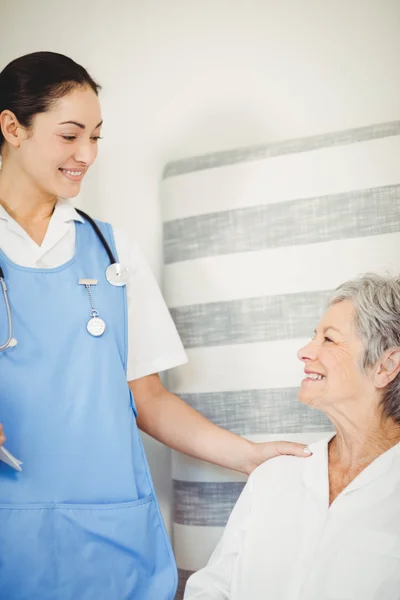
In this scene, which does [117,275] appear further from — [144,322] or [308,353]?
[308,353]

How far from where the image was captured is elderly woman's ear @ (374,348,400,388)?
1.55 m

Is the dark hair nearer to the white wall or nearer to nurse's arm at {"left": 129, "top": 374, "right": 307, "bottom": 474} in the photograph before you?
the white wall

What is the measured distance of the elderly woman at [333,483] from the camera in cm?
144

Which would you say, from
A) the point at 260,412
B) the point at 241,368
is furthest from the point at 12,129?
the point at 260,412

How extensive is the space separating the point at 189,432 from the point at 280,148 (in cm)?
81

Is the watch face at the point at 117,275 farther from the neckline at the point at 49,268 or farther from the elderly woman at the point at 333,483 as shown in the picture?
the elderly woman at the point at 333,483

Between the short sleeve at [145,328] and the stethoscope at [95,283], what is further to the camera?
the short sleeve at [145,328]

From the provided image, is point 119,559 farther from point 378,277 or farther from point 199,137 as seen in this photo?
point 199,137

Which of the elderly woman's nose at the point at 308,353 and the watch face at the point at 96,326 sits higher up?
the watch face at the point at 96,326

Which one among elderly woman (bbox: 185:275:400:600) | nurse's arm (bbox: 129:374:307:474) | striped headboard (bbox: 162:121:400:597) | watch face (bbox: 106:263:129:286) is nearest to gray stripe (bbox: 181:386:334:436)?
striped headboard (bbox: 162:121:400:597)

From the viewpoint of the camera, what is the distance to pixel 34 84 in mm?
1681

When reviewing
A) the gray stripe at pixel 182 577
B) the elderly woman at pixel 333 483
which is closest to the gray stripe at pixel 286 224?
the elderly woman at pixel 333 483

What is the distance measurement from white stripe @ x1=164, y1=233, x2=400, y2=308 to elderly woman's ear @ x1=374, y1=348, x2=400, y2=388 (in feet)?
1.06

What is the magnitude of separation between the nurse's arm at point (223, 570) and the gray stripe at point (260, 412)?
355mm
